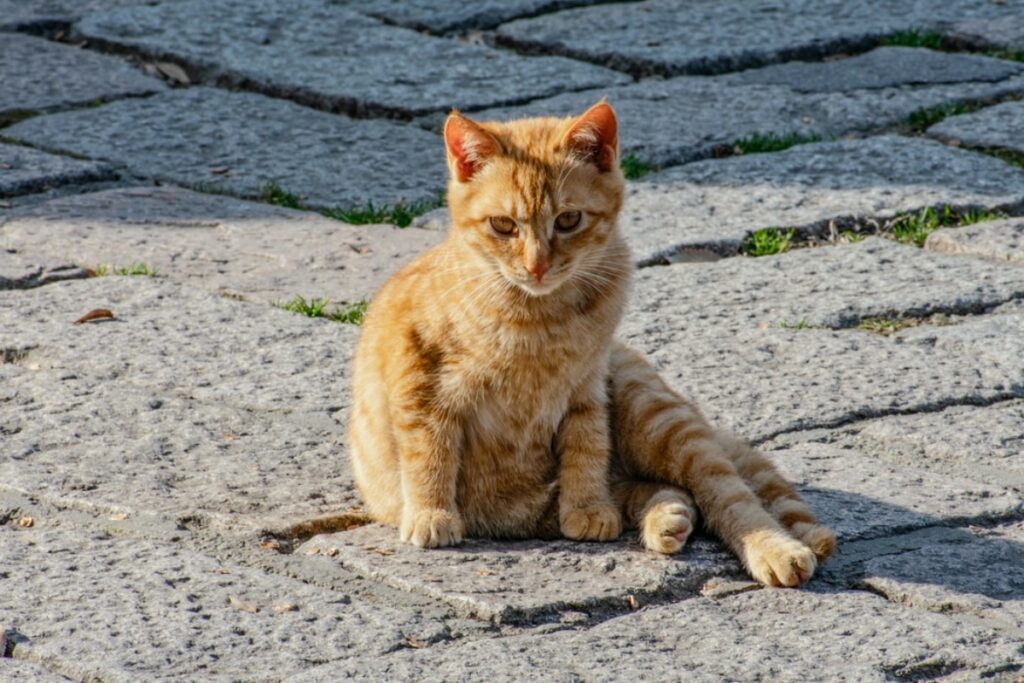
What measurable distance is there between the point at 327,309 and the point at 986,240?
2074 mm

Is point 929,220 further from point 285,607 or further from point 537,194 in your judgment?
point 285,607

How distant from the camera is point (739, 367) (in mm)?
3975

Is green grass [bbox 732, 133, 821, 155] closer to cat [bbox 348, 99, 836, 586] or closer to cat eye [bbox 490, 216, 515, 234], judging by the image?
cat [bbox 348, 99, 836, 586]

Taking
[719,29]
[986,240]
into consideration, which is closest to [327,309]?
[986,240]

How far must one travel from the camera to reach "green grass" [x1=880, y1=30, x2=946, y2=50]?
6.71 m

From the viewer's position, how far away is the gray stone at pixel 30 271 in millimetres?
4410

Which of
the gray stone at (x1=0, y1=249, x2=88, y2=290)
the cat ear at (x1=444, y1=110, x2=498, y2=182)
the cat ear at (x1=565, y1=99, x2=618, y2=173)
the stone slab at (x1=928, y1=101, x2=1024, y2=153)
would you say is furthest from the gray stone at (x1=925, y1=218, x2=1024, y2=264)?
the gray stone at (x1=0, y1=249, x2=88, y2=290)

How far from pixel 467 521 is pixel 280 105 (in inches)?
126

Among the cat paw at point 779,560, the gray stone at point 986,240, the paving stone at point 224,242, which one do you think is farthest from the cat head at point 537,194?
the gray stone at point 986,240

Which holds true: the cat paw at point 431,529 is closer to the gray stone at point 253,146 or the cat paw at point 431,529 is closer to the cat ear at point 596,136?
the cat ear at point 596,136

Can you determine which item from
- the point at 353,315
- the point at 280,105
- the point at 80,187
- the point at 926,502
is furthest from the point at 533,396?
the point at 280,105

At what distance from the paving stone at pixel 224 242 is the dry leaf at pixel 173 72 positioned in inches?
53.5

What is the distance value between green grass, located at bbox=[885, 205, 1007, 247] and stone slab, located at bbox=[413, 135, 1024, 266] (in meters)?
0.03

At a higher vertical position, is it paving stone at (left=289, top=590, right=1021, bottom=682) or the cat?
the cat
